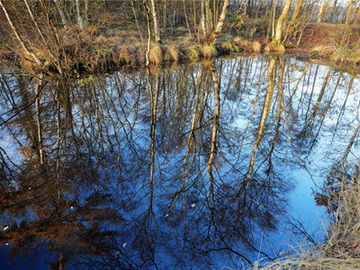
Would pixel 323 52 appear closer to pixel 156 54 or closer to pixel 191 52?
pixel 191 52

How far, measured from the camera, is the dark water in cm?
266

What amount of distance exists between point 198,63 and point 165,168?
997 cm

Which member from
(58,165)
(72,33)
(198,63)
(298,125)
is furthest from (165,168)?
(198,63)

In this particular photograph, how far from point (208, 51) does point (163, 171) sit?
40.1ft

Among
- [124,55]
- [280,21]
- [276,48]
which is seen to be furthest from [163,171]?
[276,48]

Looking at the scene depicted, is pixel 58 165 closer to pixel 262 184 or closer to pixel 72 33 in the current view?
pixel 262 184

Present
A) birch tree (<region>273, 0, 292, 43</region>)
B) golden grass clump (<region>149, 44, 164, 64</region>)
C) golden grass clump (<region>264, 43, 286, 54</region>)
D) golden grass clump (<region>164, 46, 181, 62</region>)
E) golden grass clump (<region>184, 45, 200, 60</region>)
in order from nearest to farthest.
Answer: golden grass clump (<region>149, 44, 164, 64</region>)
golden grass clump (<region>164, 46, 181, 62</region>)
golden grass clump (<region>184, 45, 200, 60</region>)
birch tree (<region>273, 0, 292, 43</region>)
golden grass clump (<region>264, 43, 286, 54</region>)

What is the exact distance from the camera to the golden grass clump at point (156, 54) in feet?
39.6

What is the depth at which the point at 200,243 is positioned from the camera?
8.89ft

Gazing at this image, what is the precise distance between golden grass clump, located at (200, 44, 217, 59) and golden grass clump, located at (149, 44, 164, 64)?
327cm

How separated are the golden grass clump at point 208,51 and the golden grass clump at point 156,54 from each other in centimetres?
327

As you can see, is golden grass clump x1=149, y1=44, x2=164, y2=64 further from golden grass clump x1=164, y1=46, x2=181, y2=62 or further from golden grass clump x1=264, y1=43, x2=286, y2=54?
golden grass clump x1=264, y1=43, x2=286, y2=54

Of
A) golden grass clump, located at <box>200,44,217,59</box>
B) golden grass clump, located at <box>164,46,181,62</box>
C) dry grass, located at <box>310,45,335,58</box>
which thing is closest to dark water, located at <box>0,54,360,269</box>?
golden grass clump, located at <box>164,46,181,62</box>

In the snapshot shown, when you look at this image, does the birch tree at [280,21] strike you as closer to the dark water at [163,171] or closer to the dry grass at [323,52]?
the dry grass at [323,52]
